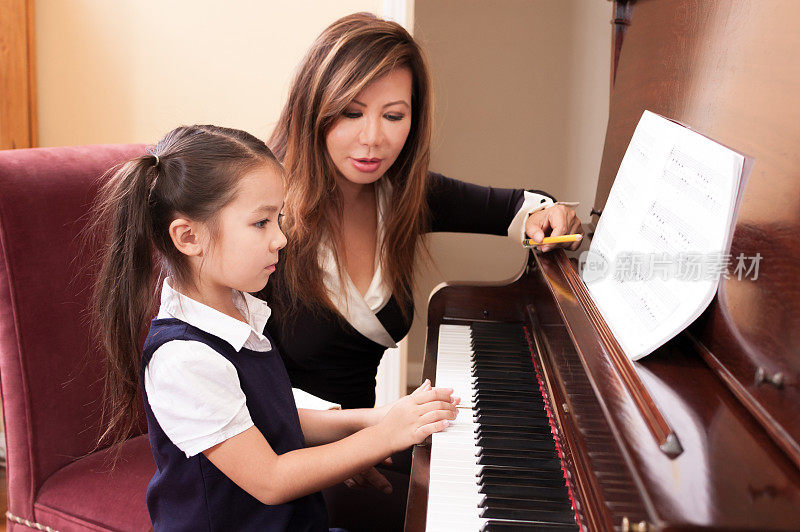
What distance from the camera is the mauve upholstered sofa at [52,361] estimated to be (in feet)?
5.00

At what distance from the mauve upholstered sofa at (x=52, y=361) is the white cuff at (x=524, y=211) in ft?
3.16

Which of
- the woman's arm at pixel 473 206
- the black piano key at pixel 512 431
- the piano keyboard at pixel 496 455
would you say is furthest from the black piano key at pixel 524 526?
the woman's arm at pixel 473 206

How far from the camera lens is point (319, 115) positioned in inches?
59.0

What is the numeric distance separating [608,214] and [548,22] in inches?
93.4

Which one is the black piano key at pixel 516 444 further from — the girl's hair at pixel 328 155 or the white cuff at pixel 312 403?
the girl's hair at pixel 328 155

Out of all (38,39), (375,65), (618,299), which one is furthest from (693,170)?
(38,39)

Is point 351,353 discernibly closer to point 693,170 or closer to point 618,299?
point 618,299

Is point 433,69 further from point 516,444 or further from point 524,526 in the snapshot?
point 524,526

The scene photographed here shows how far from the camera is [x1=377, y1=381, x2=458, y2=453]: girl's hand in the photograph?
112 centimetres

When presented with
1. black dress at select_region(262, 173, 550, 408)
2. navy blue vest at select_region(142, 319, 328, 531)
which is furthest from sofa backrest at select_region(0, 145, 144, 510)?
navy blue vest at select_region(142, 319, 328, 531)

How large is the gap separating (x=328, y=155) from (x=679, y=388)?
91cm

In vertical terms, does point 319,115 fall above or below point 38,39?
below

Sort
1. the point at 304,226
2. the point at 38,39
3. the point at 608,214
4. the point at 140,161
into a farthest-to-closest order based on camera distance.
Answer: the point at 38,39 → the point at 304,226 → the point at 608,214 → the point at 140,161

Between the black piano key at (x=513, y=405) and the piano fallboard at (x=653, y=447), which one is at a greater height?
the piano fallboard at (x=653, y=447)
